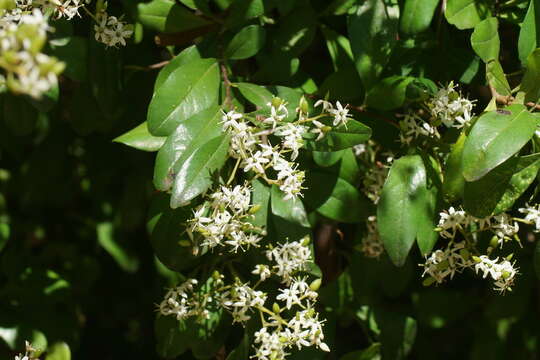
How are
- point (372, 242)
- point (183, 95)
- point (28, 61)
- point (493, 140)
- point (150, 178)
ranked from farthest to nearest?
1. point (150, 178)
2. point (372, 242)
3. point (183, 95)
4. point (493, 140)
5. point (28, 61)

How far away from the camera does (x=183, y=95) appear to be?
1.58m

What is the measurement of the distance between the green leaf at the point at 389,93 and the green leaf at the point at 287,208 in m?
0.29

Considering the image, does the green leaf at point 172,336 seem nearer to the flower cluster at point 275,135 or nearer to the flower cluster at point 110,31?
the flower cluster at point 275,135

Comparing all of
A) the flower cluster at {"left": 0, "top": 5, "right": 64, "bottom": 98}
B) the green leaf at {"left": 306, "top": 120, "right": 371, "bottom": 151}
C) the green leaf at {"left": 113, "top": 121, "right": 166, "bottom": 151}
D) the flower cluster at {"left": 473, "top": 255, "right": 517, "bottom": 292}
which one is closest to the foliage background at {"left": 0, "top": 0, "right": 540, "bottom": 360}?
the green leaf at {"left": 113, "top": 121, "right": 166, "bottom": 151}

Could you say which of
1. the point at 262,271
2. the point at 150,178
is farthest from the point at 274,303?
the point at 150,178

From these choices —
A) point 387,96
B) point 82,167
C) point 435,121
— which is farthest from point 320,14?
point 82,167

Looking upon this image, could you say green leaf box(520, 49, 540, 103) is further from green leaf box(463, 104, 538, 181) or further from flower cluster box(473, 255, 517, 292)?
flower cluster box(473, 255, 517, 292)

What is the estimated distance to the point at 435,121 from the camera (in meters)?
1.61

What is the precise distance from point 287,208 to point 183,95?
0.32m

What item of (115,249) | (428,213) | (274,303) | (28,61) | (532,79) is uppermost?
(28,61)

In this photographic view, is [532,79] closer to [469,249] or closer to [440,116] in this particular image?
[440,116]

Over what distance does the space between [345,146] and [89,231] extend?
1.42 metres

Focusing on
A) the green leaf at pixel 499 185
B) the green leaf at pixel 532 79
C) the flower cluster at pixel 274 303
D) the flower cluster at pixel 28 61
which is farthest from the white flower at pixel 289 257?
the flower cluster at pixel 28 61

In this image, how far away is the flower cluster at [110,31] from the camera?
1627 mm
